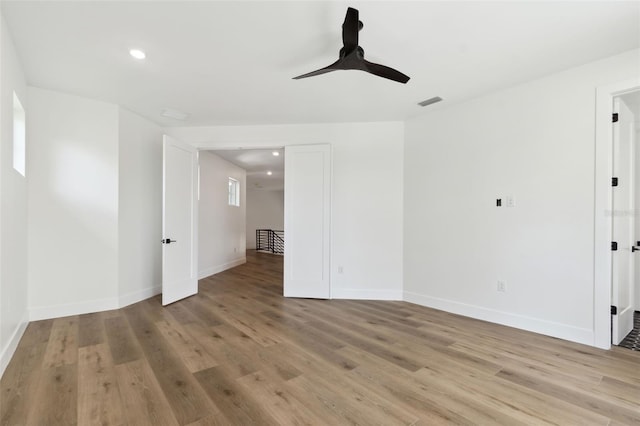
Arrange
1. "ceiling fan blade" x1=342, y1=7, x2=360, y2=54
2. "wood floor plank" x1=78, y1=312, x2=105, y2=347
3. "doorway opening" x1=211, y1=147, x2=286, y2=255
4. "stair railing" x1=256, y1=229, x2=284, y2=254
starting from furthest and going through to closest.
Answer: "stair railing" x1=256, y1=229, x2=284, y2=254, "doorway opening" x1=211, y1=147, x2=286, y2=255, "wood floor plank" x1=78, y1=312, x2=105, y2=347, "ceiling fan blade" x1=342, y1=7, x2=360, y2=54

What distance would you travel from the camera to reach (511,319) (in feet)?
10.7

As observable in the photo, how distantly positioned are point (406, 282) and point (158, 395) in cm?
335

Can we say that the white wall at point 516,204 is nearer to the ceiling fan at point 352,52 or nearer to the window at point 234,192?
the ceiling fan at point 352,52

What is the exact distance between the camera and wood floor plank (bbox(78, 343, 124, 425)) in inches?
68.4

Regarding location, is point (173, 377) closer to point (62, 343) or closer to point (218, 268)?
point (62, 343)

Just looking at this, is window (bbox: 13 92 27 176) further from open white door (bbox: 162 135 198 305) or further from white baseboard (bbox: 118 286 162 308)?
white baseboard (bbox: 118 286 162 308)

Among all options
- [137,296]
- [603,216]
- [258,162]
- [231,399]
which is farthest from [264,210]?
[603,216]

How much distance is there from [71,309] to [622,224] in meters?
6.16

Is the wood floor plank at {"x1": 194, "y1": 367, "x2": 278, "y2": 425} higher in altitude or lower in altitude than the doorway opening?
lower

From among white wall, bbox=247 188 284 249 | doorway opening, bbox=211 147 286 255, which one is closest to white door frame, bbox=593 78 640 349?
doorway opening, bbox=211 147 286 255

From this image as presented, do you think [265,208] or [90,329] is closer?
[90,329]

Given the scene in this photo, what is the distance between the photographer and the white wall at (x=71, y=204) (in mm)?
3357

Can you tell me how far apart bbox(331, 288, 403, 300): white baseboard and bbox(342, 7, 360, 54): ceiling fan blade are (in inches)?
131

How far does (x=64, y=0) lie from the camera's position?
6.54ft
